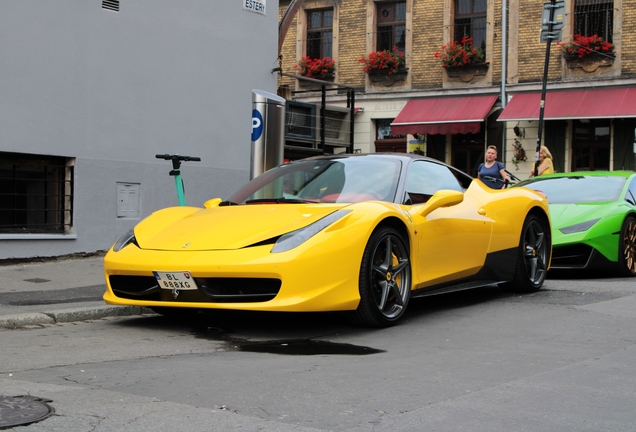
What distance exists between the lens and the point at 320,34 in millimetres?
26984

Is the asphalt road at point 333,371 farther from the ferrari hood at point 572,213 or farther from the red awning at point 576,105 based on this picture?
the red awning at point 576,105

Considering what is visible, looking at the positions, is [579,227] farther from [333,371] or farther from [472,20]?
[472,20]

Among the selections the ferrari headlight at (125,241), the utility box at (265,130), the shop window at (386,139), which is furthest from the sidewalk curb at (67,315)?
the shop window at (386,139)

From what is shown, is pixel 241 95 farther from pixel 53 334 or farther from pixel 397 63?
pixel 397 63

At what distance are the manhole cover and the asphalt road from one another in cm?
5

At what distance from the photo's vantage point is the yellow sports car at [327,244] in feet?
15.5

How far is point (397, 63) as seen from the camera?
25.0 metres

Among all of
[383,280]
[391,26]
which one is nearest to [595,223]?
[383,280]

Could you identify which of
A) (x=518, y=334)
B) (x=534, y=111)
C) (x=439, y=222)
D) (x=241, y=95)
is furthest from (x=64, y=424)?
(x=534, y=111)

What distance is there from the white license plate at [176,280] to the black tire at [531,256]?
348 centimetres

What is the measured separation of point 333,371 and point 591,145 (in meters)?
20.5

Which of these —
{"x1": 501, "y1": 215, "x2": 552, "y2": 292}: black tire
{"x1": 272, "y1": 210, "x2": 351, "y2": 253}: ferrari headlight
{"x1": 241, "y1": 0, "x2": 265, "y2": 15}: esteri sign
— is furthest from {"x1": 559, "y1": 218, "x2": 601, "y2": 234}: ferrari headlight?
{"x1": 241, "y1": 0, "x2": 265, "y2": 15}: esteri sign

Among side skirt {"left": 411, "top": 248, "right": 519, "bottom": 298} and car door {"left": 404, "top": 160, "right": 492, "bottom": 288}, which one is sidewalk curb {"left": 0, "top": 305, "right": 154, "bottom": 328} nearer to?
car door {"left": 404, "top": 160, "right": 492, "bottom": 288}

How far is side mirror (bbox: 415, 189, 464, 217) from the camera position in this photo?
18.7 ft
